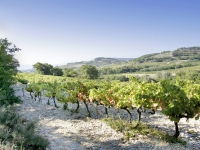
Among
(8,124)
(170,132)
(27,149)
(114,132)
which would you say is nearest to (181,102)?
(170,132)

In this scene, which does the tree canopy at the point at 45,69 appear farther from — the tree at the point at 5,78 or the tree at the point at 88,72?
the tree at the point at 5,78

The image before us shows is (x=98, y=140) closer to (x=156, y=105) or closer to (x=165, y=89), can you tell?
(x=156, y=105)

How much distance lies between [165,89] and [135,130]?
12.8 feet

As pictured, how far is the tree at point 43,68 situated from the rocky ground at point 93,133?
2562 inches

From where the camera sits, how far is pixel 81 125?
47.5 feet

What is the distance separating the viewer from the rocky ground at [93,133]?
10.7 meters

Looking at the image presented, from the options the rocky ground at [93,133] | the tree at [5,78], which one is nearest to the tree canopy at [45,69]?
the tree at [5,78]

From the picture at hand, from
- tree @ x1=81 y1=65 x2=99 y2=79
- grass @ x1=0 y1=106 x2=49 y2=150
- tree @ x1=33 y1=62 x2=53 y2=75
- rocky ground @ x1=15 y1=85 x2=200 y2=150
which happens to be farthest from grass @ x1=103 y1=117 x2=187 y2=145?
tree @ x1=33 y1=62 x2=53 y2=75

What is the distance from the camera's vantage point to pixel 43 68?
3191 inches

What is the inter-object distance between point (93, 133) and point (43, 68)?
73.1 meters

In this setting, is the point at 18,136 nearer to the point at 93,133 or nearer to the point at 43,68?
the point at 93,133

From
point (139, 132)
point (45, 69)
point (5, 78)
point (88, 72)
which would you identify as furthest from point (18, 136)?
point (45, 69)

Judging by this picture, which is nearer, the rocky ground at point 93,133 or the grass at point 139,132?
the rocky ground at point 93,133

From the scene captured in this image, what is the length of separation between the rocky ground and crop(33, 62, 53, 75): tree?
65085 mm
